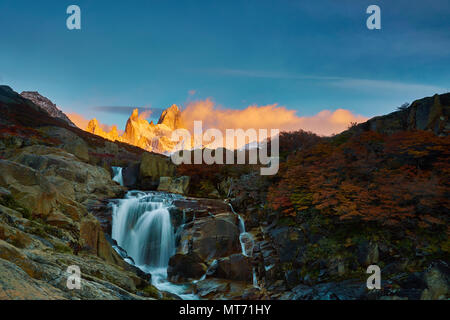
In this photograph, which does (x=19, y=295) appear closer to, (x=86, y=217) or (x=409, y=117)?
(x=86, y=217)

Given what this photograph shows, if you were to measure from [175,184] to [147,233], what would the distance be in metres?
11.1

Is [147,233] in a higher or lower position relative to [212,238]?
lower

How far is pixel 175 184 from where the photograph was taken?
26.9m

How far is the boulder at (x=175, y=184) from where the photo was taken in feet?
86.5

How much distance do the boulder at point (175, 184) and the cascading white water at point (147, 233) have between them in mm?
7505

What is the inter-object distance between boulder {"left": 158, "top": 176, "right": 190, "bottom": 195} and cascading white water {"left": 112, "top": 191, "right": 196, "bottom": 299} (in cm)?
751

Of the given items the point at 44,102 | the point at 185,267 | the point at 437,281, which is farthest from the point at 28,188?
the point at 44,102

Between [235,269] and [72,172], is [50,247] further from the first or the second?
[72,172]

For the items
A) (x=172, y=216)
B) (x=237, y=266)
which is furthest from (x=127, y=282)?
(x=172, y=216)

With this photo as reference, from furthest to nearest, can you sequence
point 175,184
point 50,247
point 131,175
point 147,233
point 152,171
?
point 131,175 < point 152,171 < point 175,184 < point 147,233 < point 50,247

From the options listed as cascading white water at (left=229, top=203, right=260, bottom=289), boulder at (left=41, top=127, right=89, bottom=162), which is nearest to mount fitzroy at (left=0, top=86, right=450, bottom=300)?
cascading white water at (left=229, top=203, right=260, bottom=289)

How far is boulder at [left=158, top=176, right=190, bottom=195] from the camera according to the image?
26.4 metres

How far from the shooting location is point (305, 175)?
12469 mm

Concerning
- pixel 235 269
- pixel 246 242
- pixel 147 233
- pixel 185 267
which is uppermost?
pixel 147 233
